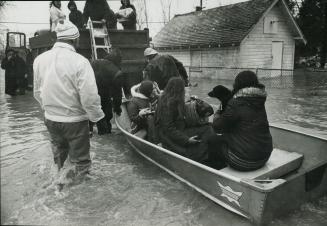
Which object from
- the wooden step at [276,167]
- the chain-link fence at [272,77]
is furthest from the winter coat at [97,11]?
the chain-link fence at [272,77]

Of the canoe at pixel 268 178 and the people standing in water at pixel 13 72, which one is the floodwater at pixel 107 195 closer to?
the canoe at pixel 268 178

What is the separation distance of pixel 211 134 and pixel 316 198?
1.52 meters

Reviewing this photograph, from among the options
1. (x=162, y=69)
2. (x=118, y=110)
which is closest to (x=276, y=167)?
(x=162, y=69)

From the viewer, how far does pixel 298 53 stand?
89.4 feet

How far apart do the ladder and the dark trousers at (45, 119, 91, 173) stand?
472 cm

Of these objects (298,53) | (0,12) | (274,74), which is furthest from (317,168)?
(298,53)

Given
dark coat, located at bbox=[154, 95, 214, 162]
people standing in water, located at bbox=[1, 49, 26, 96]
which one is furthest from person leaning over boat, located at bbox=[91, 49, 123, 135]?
people standing in water, located at bbox=[1, 49, 26, 96]

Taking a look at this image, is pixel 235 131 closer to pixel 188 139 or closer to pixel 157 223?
pixel 188 139

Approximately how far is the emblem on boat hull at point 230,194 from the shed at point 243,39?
16677 mm

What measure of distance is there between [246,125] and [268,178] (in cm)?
77

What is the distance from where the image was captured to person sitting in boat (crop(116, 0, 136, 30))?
10148 millimetres

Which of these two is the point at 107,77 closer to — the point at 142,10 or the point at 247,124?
the point at 142,10

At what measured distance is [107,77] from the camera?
7.06 m

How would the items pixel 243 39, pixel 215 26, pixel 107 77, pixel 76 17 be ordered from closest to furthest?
1. pixel 107 77
2. pixel 76 17
3. pixel 243 39
4. pixel 215 26
